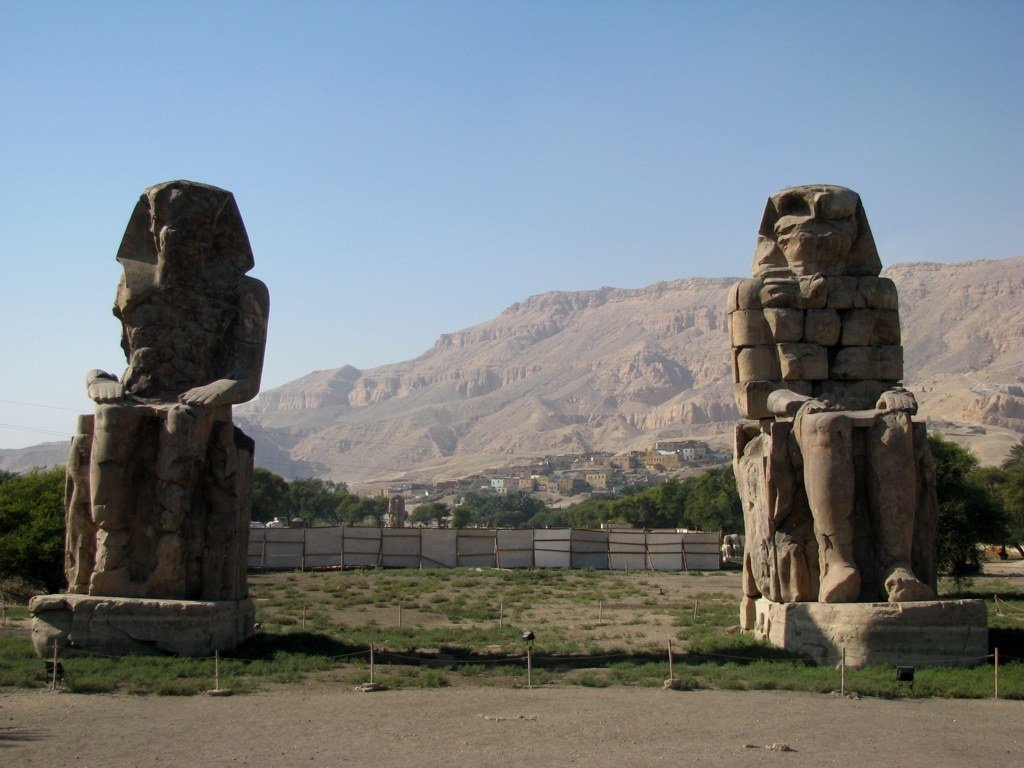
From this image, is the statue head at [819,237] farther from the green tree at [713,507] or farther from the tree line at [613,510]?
the green tree at [713,507]

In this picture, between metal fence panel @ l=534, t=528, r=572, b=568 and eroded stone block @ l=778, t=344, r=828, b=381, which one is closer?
eroded stone block @ l=778, t=344, r=828, b=381

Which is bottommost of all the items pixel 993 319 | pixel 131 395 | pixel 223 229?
pixel 131 395

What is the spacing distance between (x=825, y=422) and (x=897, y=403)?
2.58 feet

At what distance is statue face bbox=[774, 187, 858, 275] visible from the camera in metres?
11.5

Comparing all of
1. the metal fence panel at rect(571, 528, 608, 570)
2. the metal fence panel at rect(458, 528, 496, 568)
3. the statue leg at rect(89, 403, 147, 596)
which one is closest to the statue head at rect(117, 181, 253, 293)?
the statue leg at rect(89, 403, 147, 596)

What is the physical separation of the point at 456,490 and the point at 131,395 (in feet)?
419

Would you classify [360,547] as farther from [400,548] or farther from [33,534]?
[33,534]

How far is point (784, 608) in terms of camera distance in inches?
410

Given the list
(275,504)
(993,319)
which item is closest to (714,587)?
(275,504)

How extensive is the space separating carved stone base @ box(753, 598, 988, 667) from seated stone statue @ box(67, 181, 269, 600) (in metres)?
5.73

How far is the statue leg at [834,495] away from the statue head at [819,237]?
2167 millimetres

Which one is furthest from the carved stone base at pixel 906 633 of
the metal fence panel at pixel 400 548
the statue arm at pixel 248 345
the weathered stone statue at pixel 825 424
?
the metal fence panel at pixel 400 548

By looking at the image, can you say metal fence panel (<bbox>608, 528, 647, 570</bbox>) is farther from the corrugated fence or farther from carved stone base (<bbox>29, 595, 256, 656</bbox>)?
carved stone base (<bbox>29, 595, 256, 656</bbox>)

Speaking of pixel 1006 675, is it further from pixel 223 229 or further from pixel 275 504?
pixel 275 504
